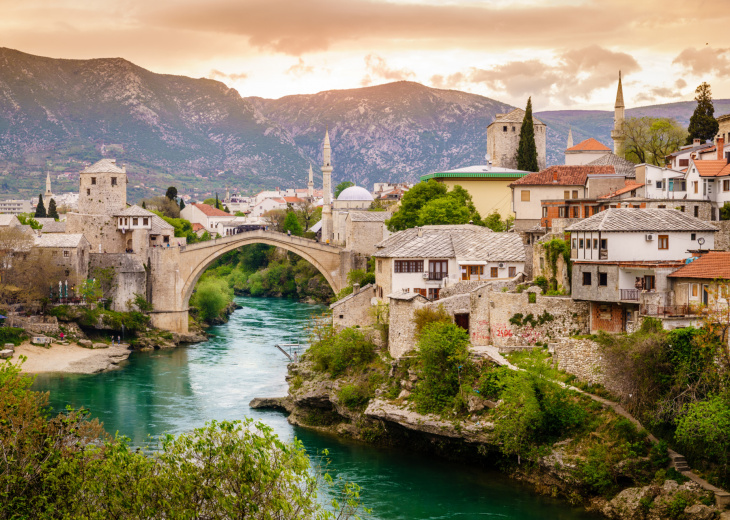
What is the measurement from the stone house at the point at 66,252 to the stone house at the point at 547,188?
1104 inches

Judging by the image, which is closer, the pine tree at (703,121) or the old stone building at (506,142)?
the pine tree at (703,121)

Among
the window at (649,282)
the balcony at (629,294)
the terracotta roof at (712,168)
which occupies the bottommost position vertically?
the balcony at (629,294)

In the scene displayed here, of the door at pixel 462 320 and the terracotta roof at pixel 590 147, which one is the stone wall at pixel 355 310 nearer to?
the door at pixel 462 320

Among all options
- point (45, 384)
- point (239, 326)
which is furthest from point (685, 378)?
point (239, 326)

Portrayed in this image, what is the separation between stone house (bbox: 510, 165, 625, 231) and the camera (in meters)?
44.4

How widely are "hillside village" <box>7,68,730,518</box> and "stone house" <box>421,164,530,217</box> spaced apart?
0.28 feet

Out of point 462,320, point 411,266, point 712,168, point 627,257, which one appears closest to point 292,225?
point 411,266

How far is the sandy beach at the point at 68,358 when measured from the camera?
47.0 m

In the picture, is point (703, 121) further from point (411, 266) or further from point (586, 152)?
point (411, 266)

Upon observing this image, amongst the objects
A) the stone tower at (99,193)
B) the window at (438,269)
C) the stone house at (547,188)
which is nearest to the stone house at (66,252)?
the stone tower at (99,193)

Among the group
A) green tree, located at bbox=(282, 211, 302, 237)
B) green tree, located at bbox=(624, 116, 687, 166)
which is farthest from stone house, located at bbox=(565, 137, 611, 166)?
green tree, located at bbox=(282, 211, 302, 237)

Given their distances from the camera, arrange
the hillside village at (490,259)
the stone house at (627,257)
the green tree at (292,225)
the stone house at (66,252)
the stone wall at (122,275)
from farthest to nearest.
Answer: the green tree at (292,225) < the stone wall at (122,275) < the stone house at (66,252) < the hillside village at (490,259) < the stone house at (627,257)

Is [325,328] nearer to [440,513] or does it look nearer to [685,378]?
[440,513]

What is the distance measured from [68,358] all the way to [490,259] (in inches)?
1019
